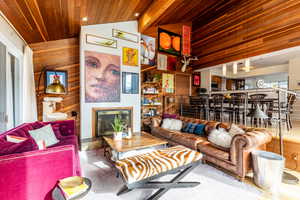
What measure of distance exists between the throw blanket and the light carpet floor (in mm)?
449

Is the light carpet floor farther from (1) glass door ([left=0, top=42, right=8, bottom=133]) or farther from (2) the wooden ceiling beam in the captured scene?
(2) the wooden ceiling beam

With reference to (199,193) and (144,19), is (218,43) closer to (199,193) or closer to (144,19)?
(144,19)

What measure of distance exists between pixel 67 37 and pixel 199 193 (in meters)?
4.91

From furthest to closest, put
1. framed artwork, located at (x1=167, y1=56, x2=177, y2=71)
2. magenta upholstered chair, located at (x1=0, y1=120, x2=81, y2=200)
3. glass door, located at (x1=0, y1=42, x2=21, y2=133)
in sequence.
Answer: framed artwork, located at (x1=167, y1=56, x2=177, y2=71)
glass door, located at (x1=0, y1=42, x2=21, y2=133)
magenta upholstered chair, located at (x1=0, y1=120, x2=81, y2=200)

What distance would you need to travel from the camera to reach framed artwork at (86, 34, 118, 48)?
391 cm

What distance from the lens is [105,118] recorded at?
4172 mm

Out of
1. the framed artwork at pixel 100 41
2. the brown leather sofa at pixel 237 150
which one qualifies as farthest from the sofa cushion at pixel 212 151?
the framed artwork at pixel 100 41

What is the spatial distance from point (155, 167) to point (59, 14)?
347 centimetres

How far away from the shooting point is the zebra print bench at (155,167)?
158cm

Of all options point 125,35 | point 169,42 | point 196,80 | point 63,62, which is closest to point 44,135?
point 63,62

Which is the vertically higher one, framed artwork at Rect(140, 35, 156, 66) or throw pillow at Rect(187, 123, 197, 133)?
framed artwork at Rect(140, 35, 156, 66)

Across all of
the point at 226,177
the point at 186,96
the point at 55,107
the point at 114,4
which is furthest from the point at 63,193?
the point at 186,96

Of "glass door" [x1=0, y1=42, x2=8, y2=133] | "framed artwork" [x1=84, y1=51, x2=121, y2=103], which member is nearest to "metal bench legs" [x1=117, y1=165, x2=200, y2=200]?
"glass door" [x1=0, y1=42, x2=8, y2=133]

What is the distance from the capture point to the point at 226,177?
240 cm
